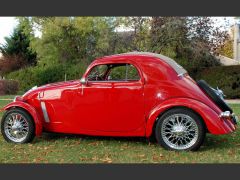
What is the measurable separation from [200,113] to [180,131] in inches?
18.7

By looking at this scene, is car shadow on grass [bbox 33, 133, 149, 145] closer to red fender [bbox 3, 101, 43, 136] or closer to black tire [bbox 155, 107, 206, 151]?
red fender [bbox 3, 101, 43, 136]

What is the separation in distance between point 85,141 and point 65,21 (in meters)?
25.7

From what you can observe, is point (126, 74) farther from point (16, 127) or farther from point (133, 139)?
point (16, 127)

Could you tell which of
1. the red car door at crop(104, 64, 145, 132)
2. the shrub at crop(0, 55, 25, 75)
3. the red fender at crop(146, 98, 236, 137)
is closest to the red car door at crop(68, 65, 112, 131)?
the red car door at crop(104, 64, 145, 132)

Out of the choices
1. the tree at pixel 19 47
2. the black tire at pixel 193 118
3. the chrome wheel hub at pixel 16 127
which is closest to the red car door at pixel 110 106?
the black tire at pixel 193 118

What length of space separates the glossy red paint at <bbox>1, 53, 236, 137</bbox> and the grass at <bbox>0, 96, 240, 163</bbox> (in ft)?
0.95

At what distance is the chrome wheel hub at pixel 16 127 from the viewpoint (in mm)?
8320

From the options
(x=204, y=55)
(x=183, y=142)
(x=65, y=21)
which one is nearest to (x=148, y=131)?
(x=183, y=142)

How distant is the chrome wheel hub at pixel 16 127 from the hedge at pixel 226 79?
53.0 feet

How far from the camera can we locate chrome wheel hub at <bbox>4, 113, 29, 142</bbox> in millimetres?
8320

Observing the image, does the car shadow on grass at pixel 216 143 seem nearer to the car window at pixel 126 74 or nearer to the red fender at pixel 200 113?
→ the red fender at pixel 200 113

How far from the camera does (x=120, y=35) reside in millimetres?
28281

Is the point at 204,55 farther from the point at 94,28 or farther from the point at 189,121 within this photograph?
the point at 189,121

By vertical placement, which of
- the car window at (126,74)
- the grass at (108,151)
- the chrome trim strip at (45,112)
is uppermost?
the car window at (126,74)
